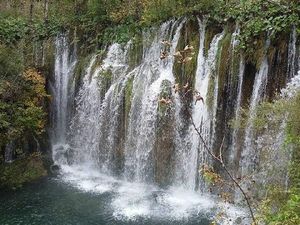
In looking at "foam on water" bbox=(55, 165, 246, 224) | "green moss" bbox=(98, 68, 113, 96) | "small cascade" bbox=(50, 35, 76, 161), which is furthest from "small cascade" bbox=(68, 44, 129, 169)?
"foam on water" bbox=(55, 165, 246, 224)

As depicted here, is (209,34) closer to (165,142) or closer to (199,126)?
(199,126)

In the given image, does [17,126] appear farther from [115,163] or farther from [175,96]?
[175,96]

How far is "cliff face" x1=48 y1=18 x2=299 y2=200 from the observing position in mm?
13305

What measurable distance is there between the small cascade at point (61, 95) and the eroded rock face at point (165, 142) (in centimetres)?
499

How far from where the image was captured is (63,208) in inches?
538

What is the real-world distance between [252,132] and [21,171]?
841 cm

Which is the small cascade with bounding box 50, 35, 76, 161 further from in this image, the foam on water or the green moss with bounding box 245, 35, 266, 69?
the green moss with bounding box 245, 35, 266, 69

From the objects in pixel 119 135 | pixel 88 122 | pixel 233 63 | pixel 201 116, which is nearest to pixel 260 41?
pixel 233 63

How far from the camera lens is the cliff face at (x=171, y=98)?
13305mm

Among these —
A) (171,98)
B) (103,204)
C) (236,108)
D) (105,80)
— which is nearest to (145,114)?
(105,80)

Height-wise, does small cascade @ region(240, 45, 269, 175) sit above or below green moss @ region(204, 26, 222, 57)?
below

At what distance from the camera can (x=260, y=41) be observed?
1320 cm

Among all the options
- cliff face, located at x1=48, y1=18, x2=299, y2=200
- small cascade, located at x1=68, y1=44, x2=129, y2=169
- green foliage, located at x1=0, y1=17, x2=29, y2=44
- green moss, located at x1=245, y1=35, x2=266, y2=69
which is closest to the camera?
green moss, located at x1=245, y1=35, x2=266, y2=69

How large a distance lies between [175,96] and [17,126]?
579cm
